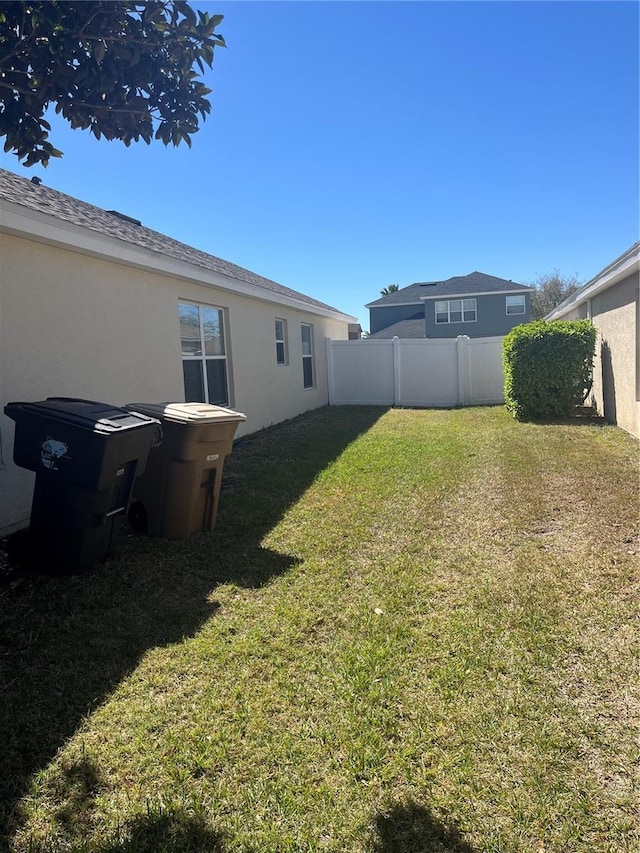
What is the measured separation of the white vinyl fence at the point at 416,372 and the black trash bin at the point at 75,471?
12.8 meters

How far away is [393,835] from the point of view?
188 centimetres

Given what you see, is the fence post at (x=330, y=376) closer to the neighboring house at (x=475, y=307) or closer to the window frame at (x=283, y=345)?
the window frame at (x=283, y=345)

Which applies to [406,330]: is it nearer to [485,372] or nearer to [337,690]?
[485,372]

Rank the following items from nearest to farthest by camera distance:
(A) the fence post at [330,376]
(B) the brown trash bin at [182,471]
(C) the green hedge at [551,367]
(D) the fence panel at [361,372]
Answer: (B) the brown trash bin at [182,471]
(C) the green hedge at [551,367]
(D) the fence panel at [361,372]
(A) the fence post at [330,376]

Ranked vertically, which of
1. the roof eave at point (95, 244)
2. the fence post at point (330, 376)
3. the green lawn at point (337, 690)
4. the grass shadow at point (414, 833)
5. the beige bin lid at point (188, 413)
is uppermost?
the roof eave at point (95, 244)

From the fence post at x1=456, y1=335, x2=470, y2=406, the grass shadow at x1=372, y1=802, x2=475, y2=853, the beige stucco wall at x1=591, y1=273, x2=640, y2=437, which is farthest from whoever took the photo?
the fence post at x1=456, y1=335, x2=470, y2=406

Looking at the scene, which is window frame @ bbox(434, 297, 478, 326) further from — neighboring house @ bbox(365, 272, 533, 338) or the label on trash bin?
the label on trash bin

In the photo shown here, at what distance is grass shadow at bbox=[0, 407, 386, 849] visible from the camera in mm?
2473

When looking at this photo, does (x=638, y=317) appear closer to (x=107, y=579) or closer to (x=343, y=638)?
(x=343, y=638)

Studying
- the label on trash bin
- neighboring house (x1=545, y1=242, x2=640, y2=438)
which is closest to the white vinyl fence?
neighboring house (x1=545, y1=242, x2=640, y2=438)

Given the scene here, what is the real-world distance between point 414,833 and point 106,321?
19.7ft

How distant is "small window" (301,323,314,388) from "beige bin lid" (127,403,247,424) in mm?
9695

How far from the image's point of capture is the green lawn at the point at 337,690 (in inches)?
77.0

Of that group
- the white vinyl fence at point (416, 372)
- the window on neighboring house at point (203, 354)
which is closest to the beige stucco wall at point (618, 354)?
the white vinyl fence at point (416, 372)
